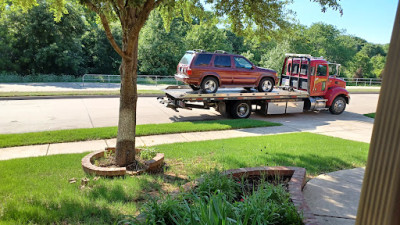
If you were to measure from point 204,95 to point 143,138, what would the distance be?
3671 mm

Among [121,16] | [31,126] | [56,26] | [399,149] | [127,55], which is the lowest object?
[31,126]

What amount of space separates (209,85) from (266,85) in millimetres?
2884

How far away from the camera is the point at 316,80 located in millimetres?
13656

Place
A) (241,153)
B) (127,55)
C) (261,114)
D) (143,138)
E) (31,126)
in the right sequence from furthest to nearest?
(261,114) → (31,126) → (143,138) → (241,153) → (127,55)

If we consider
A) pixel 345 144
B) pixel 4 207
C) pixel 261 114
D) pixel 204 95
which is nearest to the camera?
pixel 4 207

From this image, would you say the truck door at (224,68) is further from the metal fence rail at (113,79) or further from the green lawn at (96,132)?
the metal fence rail at (113,79)

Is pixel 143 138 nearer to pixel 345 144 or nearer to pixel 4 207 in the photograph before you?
pixel 4 207

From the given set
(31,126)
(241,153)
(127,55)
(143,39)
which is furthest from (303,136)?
(143,39)

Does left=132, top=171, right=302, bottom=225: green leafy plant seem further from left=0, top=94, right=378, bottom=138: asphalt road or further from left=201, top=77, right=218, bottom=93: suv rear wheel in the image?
left=201, top=77, right=218, bottom=93: suv rear wheel

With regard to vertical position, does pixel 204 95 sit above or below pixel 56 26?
below

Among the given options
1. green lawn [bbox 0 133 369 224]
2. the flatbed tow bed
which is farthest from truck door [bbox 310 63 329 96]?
green lawn [bbox 0 133 369 224]

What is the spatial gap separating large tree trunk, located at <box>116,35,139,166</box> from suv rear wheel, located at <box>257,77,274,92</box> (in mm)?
8494

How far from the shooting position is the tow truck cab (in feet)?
44.0

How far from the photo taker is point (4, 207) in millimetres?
3664
